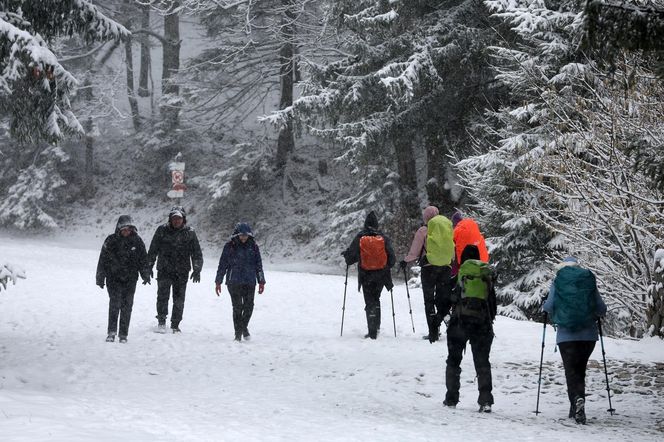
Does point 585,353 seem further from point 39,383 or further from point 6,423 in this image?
point 39,383

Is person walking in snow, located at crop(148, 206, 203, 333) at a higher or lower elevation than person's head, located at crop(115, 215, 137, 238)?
lower

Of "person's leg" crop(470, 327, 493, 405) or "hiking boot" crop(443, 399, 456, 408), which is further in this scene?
"hiking boot" crop(443, 399, 456, 408)

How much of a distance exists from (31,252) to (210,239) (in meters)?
7.41

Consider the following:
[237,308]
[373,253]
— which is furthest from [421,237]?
[237,308]

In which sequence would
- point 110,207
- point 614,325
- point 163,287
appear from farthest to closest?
point 110,207 < point 614,325 < point 163,287

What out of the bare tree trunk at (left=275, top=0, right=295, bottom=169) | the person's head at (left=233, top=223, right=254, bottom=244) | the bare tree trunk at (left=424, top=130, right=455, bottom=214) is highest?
the bare tree trunk at (left=275, top=0, right=295, bottom=169)

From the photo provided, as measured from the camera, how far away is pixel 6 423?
547 cm

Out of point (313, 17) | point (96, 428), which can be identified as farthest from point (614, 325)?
point (313, 17)

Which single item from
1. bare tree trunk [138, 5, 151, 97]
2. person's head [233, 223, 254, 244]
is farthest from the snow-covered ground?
bare tree trunk [138, 5, 151, 97]

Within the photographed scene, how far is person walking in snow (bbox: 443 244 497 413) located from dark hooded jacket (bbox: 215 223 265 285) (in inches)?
181

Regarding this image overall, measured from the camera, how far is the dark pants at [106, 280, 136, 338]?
1138cm

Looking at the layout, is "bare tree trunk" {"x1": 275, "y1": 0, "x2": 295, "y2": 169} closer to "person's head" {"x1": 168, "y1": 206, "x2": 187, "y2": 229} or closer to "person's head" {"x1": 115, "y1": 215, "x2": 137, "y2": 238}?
"person's head" {"x1": 168, "y1": 206, "x2": 187, "y2": 229}

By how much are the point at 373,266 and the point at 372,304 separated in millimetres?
608

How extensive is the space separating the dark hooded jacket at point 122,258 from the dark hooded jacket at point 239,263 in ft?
4.08
